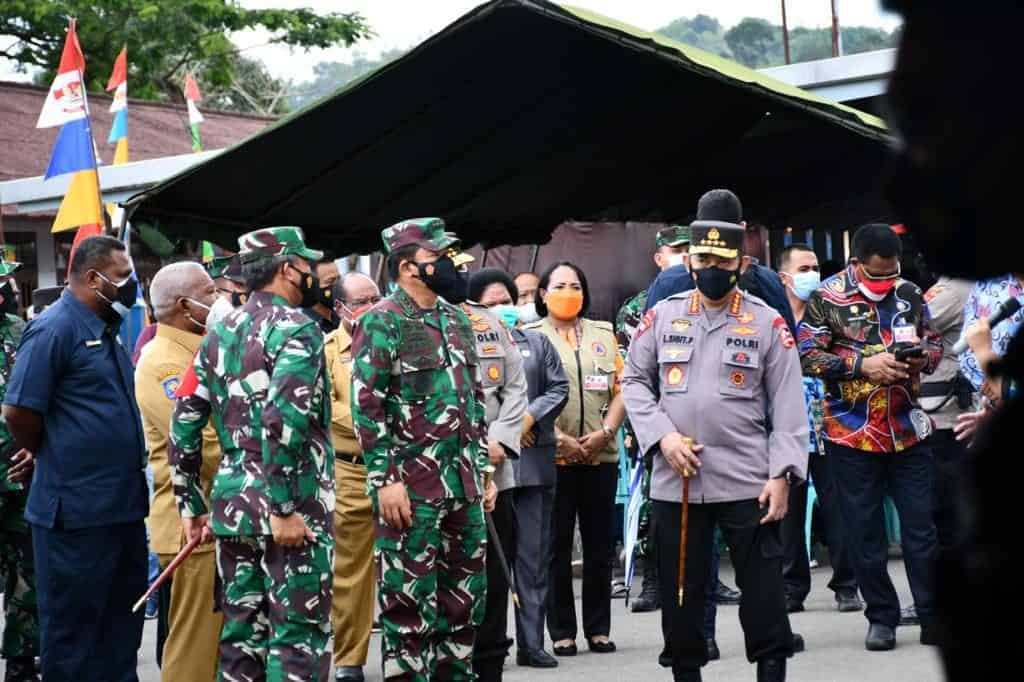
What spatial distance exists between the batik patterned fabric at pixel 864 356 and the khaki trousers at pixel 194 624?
12.2 feet

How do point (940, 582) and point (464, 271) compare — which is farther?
point (464, 271)

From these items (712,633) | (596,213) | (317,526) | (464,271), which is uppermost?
(596,213)

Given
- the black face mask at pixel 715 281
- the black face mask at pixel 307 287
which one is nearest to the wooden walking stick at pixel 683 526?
the black face mask at pixel 715 281

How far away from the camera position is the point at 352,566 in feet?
27.0

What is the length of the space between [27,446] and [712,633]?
12.4 ft

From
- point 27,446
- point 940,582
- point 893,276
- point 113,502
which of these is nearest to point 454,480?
point 113,502

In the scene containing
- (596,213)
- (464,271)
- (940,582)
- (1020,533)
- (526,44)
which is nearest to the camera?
(1020,533)

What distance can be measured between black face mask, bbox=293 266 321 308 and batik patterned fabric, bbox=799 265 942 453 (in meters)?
3.45

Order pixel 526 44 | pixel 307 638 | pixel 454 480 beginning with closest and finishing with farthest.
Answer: pixel 307 638, pixel 454 480, pixel 526 44

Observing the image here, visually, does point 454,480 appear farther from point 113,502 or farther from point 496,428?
point 113,502

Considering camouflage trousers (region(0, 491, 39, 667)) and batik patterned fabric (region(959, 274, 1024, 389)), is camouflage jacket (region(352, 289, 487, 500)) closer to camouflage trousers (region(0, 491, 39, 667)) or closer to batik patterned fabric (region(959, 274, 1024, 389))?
batik patterned fabric (region(959, 274, 1024, 389))

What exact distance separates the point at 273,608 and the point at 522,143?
5.79 meters

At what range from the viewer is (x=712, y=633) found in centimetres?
835

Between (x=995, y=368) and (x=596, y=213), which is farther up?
(x=596, y=213)
